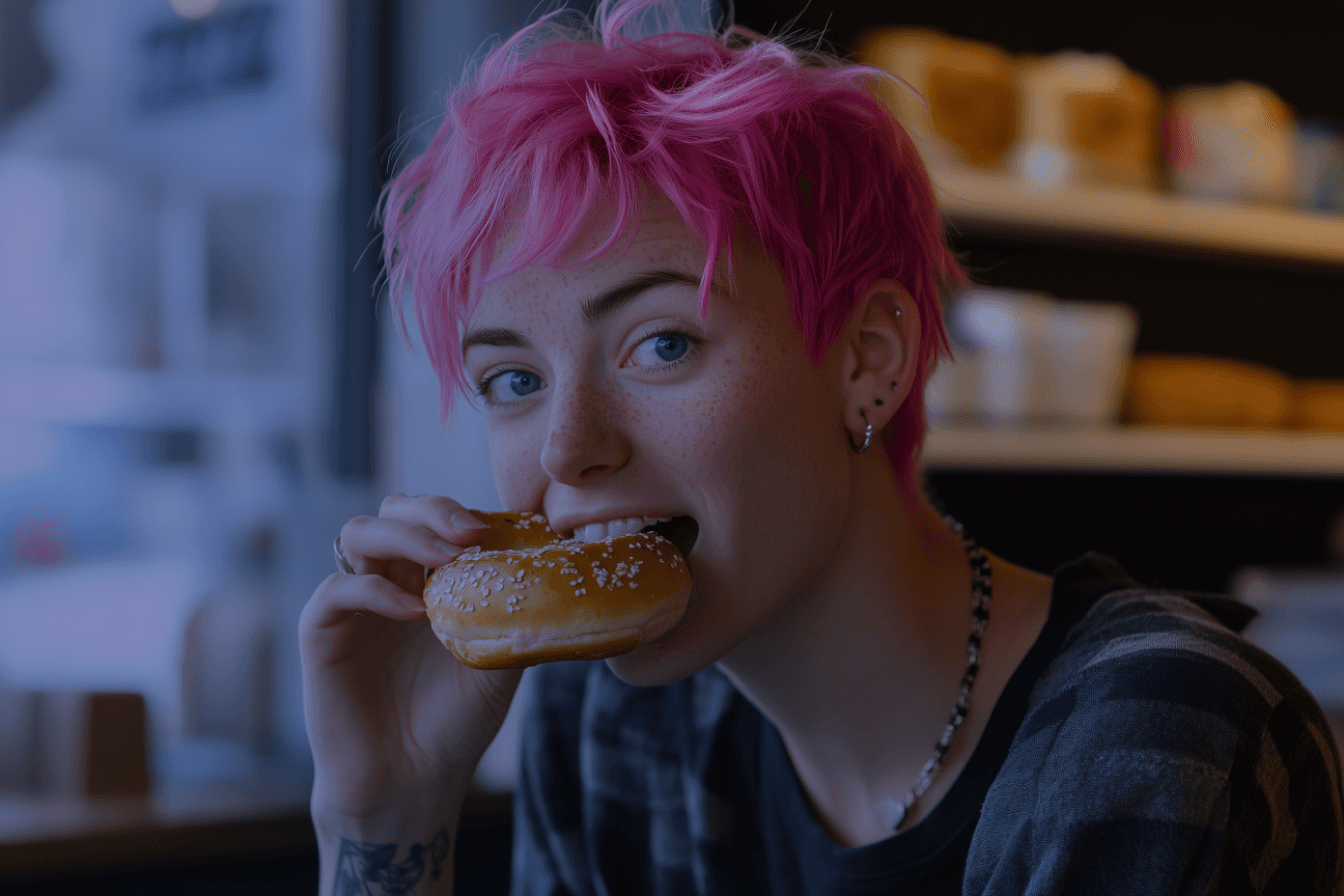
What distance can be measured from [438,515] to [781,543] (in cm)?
29

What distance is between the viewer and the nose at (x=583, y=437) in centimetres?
Result: 79

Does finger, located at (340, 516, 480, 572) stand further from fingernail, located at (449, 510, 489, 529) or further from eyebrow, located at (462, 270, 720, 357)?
eyebrow, located at (462, 270, 720, 357)

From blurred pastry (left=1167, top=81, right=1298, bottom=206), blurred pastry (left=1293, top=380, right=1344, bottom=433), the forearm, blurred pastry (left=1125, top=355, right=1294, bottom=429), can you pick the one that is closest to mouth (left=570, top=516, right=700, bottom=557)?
the forearm

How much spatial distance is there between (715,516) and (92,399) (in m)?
1.41

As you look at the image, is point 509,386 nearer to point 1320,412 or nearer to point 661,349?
point 661,349

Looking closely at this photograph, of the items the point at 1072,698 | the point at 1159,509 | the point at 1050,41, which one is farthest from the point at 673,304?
the point at 1159,509

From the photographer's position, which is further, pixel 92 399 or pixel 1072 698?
pixel 92 399

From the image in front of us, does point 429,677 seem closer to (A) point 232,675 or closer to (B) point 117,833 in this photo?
(B) point 117,833

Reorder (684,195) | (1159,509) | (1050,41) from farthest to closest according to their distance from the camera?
(1159,509) → (1050,41) → (684,195)

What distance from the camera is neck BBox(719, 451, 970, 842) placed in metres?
0.93

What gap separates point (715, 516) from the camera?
32.3 inches

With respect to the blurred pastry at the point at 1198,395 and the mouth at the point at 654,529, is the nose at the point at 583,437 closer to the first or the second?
the mouth at the point at 654,529

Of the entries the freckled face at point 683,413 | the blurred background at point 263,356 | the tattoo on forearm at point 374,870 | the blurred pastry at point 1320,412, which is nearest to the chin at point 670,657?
the freckled face at point 683,413

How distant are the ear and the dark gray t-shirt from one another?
254 millimetres
